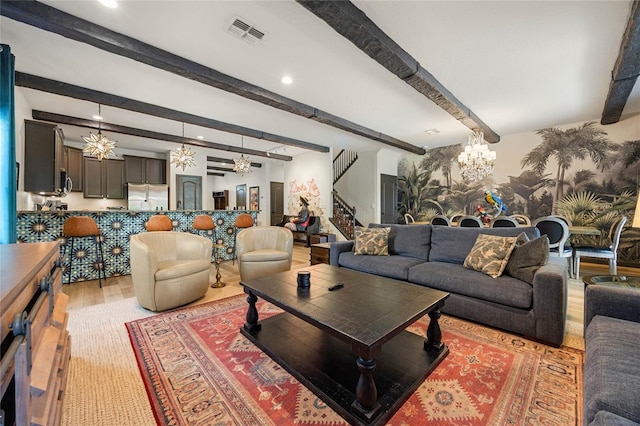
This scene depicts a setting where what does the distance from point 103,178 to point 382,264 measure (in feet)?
24.5

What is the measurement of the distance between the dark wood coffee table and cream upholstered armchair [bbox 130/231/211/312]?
1100mm

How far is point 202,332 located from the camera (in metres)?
2.31

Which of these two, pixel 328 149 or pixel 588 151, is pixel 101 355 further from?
pixel 588 151

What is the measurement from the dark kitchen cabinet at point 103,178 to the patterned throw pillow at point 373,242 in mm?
6840

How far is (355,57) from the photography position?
2.90 metres

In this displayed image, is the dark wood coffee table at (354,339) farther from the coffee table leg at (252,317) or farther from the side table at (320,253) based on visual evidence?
the side table at (320,253)

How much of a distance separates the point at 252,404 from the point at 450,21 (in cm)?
333

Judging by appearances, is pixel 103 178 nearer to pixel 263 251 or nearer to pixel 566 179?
pixel 263 251

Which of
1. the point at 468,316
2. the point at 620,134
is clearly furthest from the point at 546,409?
the point at 620,134

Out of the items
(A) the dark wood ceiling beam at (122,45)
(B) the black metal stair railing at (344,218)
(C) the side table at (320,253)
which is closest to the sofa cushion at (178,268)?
Result: (C) the side table at (320,253)

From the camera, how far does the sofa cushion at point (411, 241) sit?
3.38m

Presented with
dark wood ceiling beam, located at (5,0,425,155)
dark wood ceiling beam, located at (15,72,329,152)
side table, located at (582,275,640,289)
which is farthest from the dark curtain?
side table, located at (582,275,640,289)

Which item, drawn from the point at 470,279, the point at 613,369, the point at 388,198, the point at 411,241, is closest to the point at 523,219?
the point at 411,241

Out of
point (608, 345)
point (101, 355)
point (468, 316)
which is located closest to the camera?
point (608, 345)
